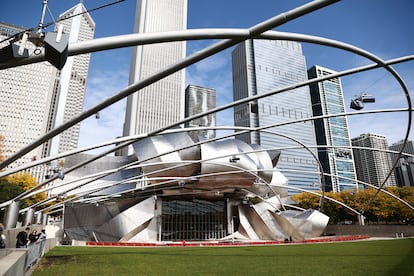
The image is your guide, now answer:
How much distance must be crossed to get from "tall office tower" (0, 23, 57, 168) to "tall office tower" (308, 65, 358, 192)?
342ft

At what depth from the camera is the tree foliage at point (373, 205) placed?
4806 centimetres

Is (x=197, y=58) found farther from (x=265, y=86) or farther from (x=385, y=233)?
(x=265, y=86)

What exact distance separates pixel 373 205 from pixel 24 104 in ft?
403

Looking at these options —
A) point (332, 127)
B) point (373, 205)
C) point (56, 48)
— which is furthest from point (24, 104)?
point (56, 48)

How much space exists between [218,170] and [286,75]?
115673mm

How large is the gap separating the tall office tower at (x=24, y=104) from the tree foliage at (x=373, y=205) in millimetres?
102261

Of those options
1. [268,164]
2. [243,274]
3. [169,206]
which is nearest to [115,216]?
[169,206]

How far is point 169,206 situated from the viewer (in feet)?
146

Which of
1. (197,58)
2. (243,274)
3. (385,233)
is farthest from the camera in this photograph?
(385,233)

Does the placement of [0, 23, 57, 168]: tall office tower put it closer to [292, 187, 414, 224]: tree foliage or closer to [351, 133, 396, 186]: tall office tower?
[292, 187, 414, 224]: tree foliage

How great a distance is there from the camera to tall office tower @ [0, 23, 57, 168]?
109688 millimetres

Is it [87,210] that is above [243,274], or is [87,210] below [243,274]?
above

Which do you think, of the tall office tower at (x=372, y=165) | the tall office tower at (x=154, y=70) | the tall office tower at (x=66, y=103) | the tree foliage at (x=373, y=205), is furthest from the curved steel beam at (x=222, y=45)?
the tall office tower at (x=66, y=103)

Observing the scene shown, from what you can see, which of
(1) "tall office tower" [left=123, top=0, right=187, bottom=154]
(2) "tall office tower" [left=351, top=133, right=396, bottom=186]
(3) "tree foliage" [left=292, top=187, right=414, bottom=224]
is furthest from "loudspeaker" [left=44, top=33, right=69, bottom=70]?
(1) "tall office tower" [left=123, top=0, right=187, bottom=154]
